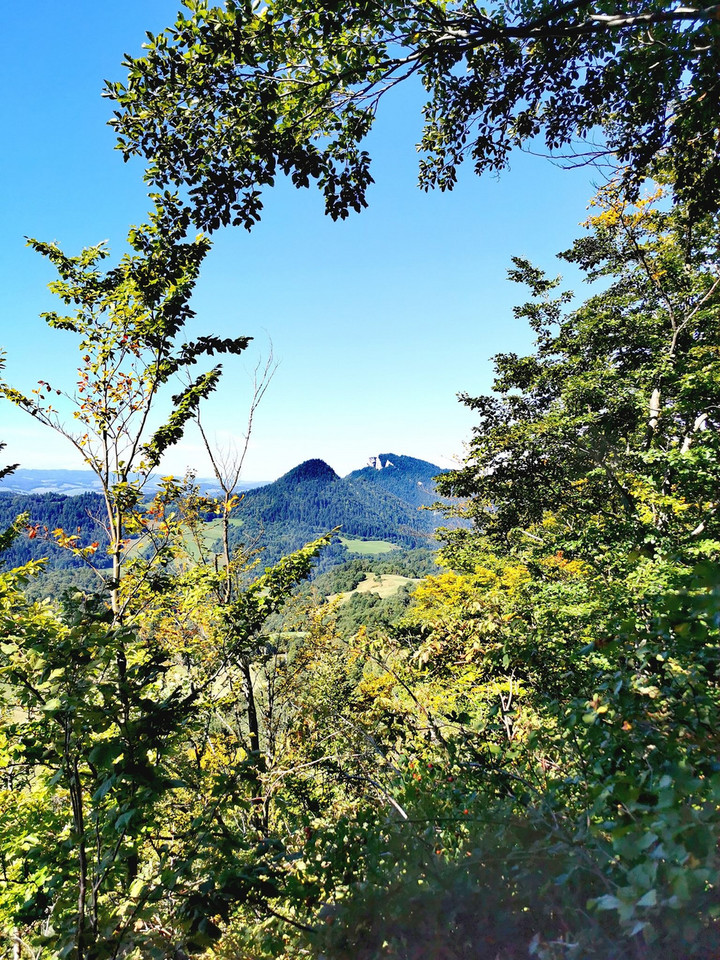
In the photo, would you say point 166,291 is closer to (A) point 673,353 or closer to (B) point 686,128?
(B) point 686,128

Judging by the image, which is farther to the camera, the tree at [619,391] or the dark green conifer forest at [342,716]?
the tree at [619,391]

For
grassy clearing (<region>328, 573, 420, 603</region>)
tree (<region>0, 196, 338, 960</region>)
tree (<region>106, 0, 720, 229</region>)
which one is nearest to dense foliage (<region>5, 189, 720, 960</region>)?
tree (<region>0, 196, 338, 960</region>)

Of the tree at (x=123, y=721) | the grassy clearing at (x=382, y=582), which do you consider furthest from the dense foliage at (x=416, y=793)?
the grassy clearing at (x=382, y=582)

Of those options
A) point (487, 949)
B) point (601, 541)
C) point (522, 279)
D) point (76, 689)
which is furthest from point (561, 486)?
point (76, 689)

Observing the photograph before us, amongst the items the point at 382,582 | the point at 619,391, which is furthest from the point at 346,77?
the point at 382,582

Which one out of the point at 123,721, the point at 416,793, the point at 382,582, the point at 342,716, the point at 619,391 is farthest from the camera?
the point at 382,582

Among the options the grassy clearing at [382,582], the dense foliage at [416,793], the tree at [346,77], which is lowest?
the grassy clearing at [382,582]

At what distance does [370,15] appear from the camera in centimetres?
280

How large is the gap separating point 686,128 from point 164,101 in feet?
14.2

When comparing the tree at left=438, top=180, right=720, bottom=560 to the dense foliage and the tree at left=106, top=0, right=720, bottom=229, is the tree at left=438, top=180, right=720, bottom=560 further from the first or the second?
the tree at left=106, top=0, right=720, bottom=229

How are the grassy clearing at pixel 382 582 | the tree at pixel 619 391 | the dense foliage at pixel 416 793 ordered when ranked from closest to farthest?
1. the dense foliage at pixel 416 793
2. the tree at pixel 619 391
3. the grassy clearing at pixel 382 582

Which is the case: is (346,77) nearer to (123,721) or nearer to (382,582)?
(123,721)

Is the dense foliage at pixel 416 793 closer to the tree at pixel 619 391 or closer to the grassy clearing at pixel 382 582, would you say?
the tree at pixel 619 391

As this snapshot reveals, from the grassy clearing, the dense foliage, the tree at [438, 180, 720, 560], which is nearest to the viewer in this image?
the dense foliage
